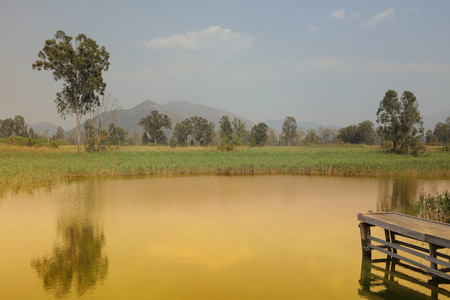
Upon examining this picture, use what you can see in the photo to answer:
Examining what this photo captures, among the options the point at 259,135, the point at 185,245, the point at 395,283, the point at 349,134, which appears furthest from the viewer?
the point at 349,134

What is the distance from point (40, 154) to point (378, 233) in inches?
1411

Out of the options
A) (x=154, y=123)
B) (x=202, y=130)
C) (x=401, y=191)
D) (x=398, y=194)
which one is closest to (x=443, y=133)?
(x=202, y=130)

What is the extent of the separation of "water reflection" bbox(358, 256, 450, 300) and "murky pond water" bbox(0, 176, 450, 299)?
0.05 metres

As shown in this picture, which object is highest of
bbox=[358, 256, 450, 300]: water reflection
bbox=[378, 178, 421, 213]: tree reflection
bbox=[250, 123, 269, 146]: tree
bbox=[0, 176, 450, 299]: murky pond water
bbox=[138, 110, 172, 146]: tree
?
bbox=[138, 110, 172, 146]: tree

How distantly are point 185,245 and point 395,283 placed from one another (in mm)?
5910

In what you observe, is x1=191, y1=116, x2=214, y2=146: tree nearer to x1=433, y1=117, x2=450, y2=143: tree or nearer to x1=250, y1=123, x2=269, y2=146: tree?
x1=250, y1=123, x2=269, y2=146: tree

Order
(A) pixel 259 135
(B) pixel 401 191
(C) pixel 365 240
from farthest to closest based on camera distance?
(A) pixel 259 135 < (B) pixel 401 191 < (C) pixel 365 240

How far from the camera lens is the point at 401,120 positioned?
1961 inches

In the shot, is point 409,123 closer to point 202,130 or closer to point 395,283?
point 395,283

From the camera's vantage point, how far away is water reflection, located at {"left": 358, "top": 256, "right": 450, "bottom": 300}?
23.8 feet

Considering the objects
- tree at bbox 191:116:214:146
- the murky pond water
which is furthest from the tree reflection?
tree at bbox 191:116:214:146

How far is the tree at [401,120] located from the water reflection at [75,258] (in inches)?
Result: 1882

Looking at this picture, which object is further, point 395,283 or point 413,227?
point 413,227

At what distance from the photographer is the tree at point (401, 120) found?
48.2 m
